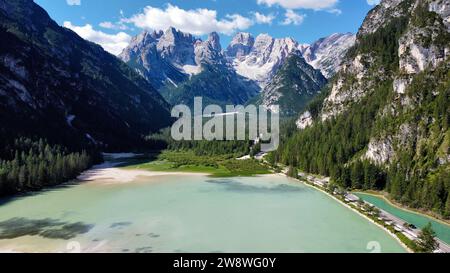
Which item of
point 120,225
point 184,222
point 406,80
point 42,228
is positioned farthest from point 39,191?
point 406,80

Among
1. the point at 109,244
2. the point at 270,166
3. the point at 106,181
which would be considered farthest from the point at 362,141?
the point at 109,244

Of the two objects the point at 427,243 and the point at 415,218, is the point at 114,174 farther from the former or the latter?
the point at 427,243

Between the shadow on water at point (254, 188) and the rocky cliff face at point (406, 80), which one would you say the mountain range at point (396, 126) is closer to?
the rocky cliff face at point (406, 80)

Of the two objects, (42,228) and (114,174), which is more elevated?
(114,174)

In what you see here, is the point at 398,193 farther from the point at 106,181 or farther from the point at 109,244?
the point at 106,181

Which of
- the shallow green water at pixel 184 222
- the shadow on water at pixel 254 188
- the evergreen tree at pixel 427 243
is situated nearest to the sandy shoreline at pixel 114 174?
the shallow green water at pixel 184 222

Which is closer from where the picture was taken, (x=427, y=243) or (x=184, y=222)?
(x=427, y=243)
